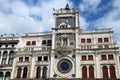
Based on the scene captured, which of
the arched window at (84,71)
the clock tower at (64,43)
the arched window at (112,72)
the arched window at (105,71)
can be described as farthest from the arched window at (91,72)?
the arched window at (112,72)

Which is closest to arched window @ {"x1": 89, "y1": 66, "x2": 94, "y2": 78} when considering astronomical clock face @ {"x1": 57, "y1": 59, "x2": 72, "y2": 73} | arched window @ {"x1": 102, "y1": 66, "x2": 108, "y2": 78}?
arched window @ {"x1": 102, "y1": 66, "x2": 108, "y2": 78}

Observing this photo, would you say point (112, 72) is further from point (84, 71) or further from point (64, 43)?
point (64, 43)

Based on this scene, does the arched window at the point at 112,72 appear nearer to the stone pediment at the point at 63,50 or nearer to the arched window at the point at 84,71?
the arched window at the point at 84,71

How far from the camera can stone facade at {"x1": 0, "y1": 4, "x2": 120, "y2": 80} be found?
4794cm

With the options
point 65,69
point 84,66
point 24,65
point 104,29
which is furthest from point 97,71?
point 24,65

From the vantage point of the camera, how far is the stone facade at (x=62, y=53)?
157 ft

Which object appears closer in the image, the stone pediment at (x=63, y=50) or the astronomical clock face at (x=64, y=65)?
the astronomical clock face at (x=64, y=65)

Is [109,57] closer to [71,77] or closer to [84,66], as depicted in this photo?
[84,66]

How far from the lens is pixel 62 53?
50.3 m

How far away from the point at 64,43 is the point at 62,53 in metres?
3.08

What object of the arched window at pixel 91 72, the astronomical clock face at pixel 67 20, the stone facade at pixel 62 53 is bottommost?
the arched window at pixel 91 72

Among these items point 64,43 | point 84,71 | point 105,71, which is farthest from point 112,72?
point 64,43

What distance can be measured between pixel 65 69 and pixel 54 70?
2.66 m

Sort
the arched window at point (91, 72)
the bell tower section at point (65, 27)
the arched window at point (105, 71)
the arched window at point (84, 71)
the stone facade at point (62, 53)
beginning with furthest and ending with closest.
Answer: the bell tower section at point (65, 27), the stone facade at point (62, 53), the arched window at point (84, 71), the arched window at point (91, 72), the arched window at point (105, 71)
